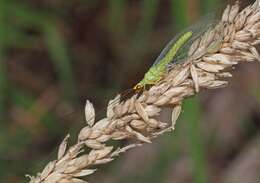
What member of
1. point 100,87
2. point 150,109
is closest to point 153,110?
point 150,109

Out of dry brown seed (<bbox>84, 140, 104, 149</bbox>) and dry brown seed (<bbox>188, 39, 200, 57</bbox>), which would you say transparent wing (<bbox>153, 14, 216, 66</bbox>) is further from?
dry brown seed (<bbox>84, 140, 104, 149</bbox>)

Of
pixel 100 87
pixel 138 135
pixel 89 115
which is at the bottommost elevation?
pixel 138 135

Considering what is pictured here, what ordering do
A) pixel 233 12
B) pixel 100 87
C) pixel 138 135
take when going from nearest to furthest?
pixel 138 135 < pixel 233 12 < pixel 100 87

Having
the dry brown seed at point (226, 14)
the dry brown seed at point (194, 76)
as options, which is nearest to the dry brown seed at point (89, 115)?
the dry brown seed at point (194, 76)

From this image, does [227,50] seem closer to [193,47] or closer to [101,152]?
[193,47]

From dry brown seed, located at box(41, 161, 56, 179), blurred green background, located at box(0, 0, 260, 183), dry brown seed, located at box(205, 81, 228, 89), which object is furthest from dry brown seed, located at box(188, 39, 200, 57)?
blurred green background, located at box(0, 0, 260, 183)

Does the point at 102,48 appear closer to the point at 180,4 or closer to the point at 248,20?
the point at 180,4
